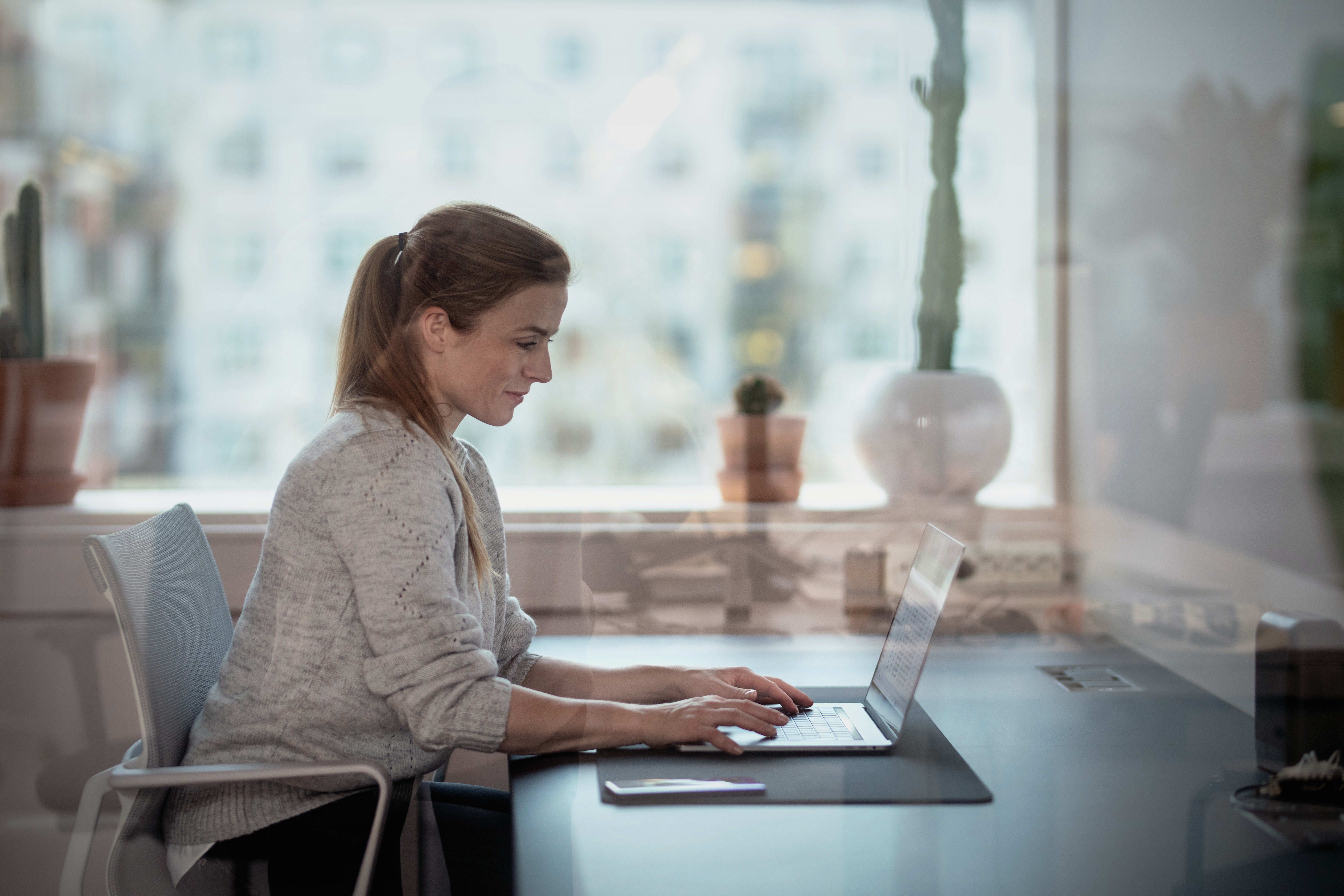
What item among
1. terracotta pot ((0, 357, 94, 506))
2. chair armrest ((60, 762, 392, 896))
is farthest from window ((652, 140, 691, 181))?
chair armrest ((60, 762, 392, 896))

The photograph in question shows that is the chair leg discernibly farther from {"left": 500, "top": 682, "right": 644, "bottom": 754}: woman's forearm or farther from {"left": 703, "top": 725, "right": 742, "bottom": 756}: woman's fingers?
{"left": 703, "top": 725, "right": 742, "bottom": 756}: woman's fingers

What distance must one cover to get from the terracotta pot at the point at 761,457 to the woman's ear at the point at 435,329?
79 cm

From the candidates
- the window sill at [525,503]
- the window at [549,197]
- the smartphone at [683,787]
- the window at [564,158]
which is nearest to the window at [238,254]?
the window at [549,197]

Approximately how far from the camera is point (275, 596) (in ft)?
3.31

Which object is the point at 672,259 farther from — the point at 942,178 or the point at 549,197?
the point at 942,178

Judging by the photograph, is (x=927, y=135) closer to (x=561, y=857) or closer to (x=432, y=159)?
(x=432, y=159)

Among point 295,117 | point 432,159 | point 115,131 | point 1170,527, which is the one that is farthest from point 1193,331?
point 115,131

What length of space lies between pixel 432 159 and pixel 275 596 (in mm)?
1000

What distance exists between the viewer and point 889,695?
44.4 inches

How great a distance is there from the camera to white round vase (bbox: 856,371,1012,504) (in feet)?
6.00

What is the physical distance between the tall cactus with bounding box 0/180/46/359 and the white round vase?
139cm

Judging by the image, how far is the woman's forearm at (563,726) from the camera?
98 centimetres

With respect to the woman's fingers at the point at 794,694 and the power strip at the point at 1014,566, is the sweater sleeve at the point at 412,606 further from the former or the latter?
the power strip at the point at 1014,566

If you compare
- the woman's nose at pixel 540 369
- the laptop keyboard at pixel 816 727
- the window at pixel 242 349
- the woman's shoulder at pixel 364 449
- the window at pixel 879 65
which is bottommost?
the laptop keyboard at pixel 816 727
